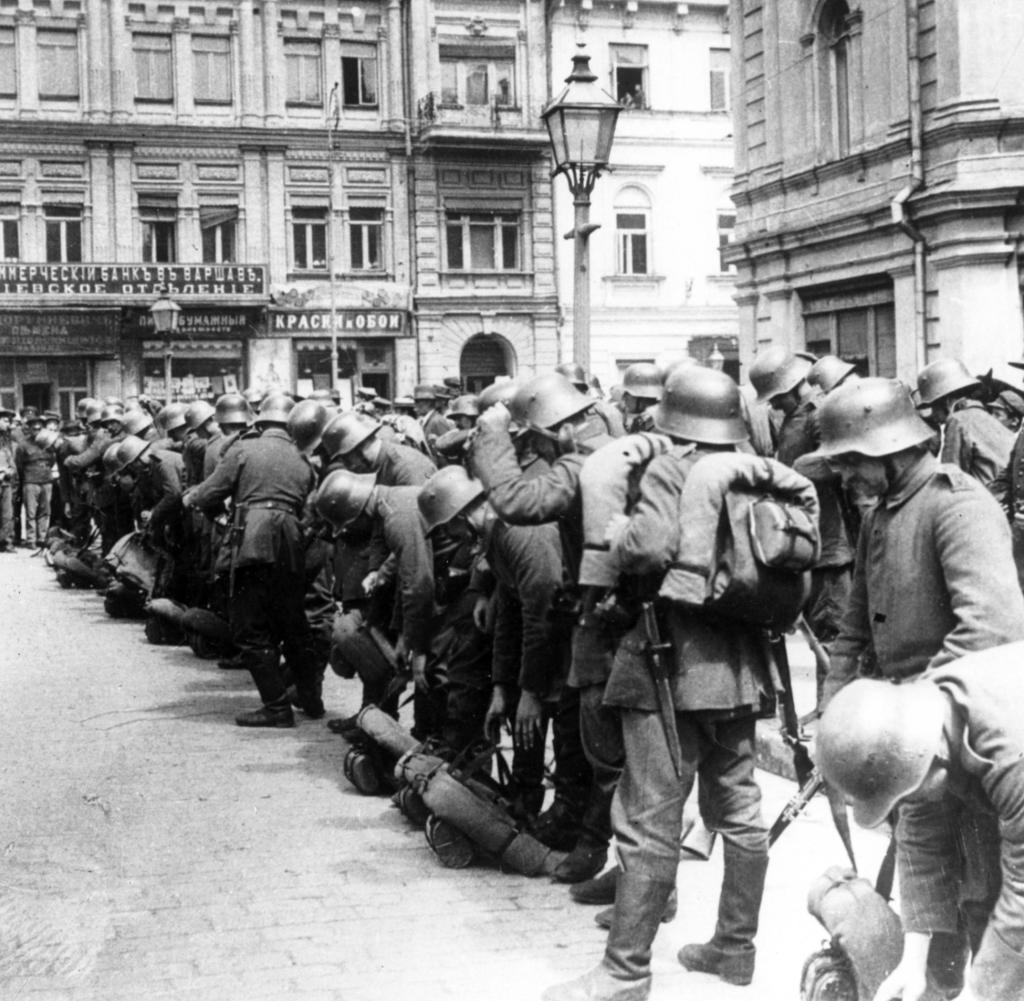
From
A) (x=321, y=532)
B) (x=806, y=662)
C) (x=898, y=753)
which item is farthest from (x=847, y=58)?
(x=898, y=753)

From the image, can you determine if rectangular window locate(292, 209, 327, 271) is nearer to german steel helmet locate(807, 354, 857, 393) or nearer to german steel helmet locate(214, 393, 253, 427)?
german steel helmet locate(214, 393, 253, 427)

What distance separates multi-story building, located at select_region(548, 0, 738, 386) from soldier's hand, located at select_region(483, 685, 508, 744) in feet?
96.0

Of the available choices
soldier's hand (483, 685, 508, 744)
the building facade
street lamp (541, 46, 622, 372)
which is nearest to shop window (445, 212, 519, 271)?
the building facade

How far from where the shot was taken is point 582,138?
9.91 meters

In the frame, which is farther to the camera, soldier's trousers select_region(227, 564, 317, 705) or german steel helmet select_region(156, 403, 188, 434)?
german steel helmet select_region(156, 403, 188, 434)

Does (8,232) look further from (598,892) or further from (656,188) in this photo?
(598,892)

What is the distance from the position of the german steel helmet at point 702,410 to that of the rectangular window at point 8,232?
102 feet

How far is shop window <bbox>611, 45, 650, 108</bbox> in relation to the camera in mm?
36156

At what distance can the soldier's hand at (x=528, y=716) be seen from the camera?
20.5ft

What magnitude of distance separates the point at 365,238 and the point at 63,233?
687 cm

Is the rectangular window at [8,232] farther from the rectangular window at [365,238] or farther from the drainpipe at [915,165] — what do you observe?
the drainpipe at [915,165]

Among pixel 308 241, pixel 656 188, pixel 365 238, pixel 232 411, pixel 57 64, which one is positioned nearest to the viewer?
pixel 232 411

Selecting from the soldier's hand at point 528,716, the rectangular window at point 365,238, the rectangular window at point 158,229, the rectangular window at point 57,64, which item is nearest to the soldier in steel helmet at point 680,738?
the soldier's hand at point 528,716

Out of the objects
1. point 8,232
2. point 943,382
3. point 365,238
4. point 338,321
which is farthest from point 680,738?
point 8,232
